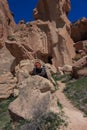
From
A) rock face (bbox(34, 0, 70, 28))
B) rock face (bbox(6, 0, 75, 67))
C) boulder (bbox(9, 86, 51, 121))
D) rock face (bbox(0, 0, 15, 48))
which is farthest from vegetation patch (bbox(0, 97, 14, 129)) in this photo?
rock face (bbox(0, 0, 15, 48))

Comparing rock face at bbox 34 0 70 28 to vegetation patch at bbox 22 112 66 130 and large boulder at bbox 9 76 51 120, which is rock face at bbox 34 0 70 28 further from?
vegetation patch at bbox 22 112 66 130

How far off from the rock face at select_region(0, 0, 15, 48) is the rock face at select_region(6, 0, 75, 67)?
238 inches

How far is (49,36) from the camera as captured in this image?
34656 millimetres

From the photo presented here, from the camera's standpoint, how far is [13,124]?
36.1 feet

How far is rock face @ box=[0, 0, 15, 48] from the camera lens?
40719mm

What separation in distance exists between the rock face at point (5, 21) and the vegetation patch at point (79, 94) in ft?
76.6

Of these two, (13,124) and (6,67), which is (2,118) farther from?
(6,67)

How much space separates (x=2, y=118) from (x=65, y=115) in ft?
14.2

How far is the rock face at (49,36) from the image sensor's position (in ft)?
109

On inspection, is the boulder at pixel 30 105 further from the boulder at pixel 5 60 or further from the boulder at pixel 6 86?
the boulder at pixel 5 60

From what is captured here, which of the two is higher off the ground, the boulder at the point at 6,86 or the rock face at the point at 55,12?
the rock face at the point at 55,12

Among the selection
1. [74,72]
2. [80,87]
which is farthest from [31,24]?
[80,87]

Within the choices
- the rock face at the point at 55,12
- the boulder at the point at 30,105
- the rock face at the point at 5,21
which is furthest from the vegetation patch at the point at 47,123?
the rock face at the point at 5,21

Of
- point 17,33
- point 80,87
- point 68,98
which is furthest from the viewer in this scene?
point 17,33
